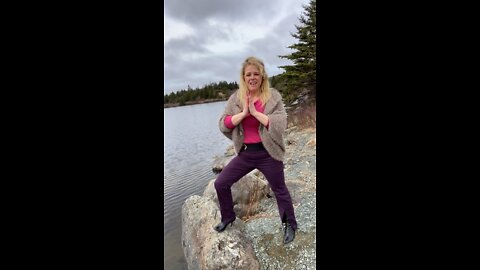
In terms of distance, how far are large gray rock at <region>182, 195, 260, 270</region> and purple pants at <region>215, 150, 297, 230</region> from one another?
38cm

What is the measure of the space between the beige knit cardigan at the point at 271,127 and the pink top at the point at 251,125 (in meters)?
0.04

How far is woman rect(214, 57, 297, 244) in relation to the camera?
2598 mm

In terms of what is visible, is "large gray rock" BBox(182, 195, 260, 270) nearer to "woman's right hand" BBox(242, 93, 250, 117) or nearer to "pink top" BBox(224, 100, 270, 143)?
"pink top" BBox(224, 100, 270, 143)

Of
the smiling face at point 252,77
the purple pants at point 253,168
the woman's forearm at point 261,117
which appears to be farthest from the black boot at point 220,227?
the smiling face at point 252,77

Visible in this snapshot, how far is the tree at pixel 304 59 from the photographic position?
1264 cm

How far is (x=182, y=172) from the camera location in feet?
32.4

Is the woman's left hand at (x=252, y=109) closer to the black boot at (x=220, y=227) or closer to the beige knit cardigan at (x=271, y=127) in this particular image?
the beige knit cardigan at (x=271, y=127)

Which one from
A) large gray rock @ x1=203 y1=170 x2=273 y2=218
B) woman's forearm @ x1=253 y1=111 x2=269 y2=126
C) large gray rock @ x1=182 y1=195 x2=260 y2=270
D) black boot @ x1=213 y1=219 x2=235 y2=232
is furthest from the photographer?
large gray rock @ x1=203 y1=170 x2=273 y2=218

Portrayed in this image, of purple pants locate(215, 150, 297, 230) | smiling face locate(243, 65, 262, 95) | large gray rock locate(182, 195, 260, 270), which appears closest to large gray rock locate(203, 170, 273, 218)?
large gray rock locate(182, 195, 260, 270)

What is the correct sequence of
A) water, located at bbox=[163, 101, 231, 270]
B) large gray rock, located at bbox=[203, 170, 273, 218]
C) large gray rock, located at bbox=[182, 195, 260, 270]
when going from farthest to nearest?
water, located at bbox=[163, 101, 231, 270] < large gray rock, located at bbox=[203, 170, 273, 218] < large gray rock, located at bbox=[182, 195, 260, 270]
